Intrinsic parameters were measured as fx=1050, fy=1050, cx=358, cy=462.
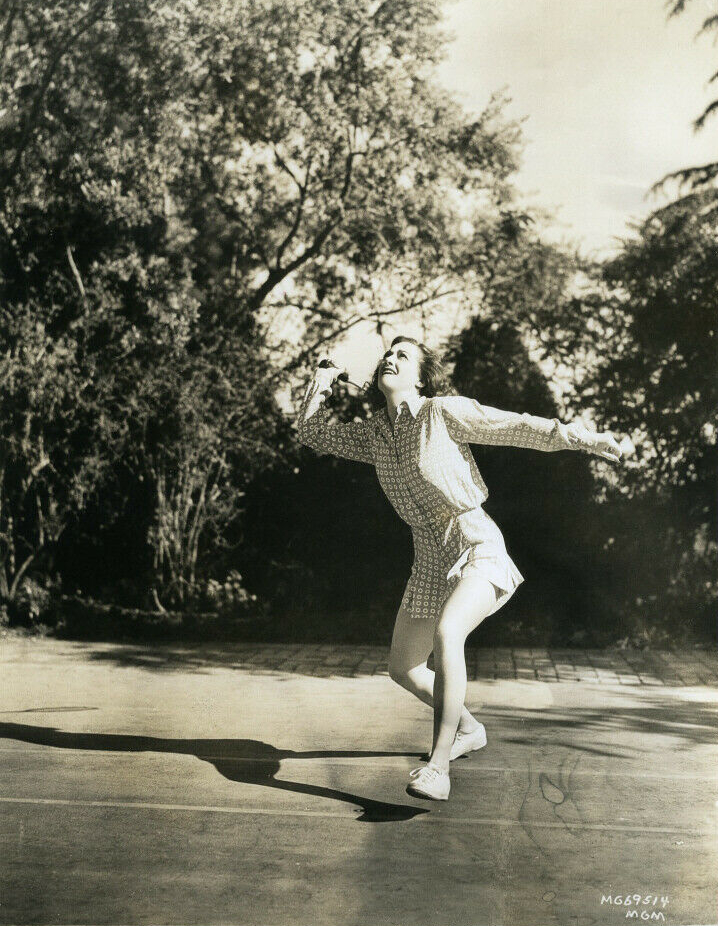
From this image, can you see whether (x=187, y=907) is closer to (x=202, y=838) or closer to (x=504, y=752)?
(x=202, y=838)

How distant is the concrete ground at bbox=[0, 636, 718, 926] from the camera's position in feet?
9.09

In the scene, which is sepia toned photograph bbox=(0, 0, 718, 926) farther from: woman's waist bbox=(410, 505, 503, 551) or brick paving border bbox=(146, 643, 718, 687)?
woman's waist bbox=(410, 505, 503, 551)

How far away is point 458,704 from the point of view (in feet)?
10.7

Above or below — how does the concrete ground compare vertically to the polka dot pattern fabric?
below

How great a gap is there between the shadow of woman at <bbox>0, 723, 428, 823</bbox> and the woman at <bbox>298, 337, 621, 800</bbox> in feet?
1.29

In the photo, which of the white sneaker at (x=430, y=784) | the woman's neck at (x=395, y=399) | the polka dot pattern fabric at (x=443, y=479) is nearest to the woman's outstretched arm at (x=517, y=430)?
the polka dot pattern fabric at (x=443, y=479)

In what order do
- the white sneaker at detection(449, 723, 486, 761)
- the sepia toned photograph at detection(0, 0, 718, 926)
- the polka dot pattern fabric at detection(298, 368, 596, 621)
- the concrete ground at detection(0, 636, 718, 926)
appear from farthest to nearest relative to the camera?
the sepia toned photograph at detection(0, 0, 718, 926) → the white sneaker at detection(449, 723, 486, 761) → the polka dot pattern fabric at detection(298, 368, 596, 621) → the concrete ground at detection(0, 636, 718, 926)

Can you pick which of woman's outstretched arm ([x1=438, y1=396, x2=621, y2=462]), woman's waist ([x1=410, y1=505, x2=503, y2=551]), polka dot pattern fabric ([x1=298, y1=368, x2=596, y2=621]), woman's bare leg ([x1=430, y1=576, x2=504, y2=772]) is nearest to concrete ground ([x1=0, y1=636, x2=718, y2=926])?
woman's bare leg ([x1=430, y1=576, x2=504, y2=772])

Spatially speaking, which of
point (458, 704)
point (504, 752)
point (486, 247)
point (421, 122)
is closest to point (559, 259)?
point (486, 247)

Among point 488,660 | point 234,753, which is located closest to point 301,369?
point 488,660

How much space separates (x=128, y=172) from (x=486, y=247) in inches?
105

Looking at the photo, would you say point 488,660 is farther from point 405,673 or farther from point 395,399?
point 395,399

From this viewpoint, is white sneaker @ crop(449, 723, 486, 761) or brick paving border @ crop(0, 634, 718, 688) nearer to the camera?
white sneaker @ crop(449, 723, 486, 761)

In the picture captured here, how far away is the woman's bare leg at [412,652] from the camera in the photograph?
3.64 meters
